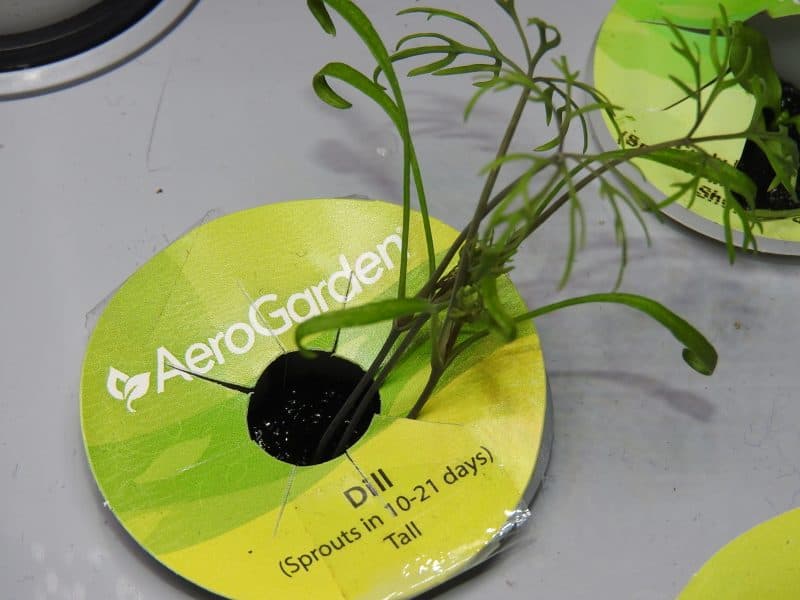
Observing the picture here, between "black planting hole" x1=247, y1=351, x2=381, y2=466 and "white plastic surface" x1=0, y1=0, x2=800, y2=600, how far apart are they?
112mm

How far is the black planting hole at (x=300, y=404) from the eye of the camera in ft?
2.10

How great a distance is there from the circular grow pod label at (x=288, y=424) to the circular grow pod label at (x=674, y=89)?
0.18 m

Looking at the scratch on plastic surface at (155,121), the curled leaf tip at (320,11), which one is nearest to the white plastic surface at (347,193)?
the scratch on plastic surface at (155,121)

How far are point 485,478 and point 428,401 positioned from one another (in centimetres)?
6

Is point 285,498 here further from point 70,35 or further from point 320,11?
point 70,35

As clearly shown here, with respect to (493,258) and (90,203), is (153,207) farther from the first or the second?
A: (493,258)

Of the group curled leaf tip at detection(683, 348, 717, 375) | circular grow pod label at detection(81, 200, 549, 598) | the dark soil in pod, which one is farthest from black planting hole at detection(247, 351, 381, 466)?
the dark soil in pod

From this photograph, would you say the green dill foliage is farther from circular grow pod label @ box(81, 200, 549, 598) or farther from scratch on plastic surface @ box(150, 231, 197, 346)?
scratch on plastic surface @ box(150, 231, 197, 346)

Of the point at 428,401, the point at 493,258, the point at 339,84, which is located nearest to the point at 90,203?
the point at 339,84

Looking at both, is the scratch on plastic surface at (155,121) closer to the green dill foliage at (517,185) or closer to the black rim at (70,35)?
the black rim at (70,35)

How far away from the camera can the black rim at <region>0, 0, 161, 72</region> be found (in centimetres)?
82

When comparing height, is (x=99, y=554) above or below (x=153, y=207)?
below

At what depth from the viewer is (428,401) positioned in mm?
615

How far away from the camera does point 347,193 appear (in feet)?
2.51
